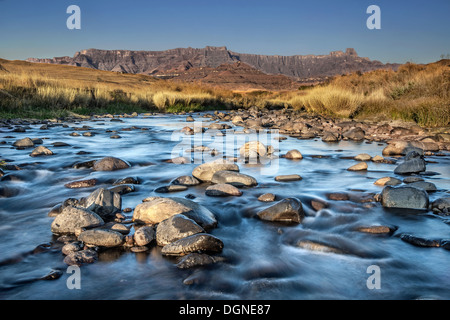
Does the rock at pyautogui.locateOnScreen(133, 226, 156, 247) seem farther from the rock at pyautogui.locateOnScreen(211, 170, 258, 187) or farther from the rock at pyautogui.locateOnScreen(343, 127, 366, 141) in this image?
the rock at pyautogui.locateOnScreen(343, 127, 366, 141)

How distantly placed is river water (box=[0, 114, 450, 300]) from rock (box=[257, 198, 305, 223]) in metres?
0.08

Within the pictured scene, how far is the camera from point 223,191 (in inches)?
164

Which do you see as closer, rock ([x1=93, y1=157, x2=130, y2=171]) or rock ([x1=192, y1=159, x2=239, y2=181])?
rock ([x1=192, y1=159, x2=239, y2=181])

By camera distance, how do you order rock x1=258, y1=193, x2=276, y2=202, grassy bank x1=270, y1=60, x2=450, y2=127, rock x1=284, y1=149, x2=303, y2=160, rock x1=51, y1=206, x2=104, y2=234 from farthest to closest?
grassy bank x1=270, y1=60, x2=450, y2=127, rock x1=284, y1=149, x2=303, y2=160, rock x1=258, y1=193, x2=276, y2=202, rock x1=51, y1=206, x2=104, y2=234

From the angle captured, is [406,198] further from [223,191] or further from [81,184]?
[81,184]

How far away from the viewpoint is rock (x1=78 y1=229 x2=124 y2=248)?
2.75 meters

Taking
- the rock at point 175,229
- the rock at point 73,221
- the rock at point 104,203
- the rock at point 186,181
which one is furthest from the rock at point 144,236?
the rock at point 186,181

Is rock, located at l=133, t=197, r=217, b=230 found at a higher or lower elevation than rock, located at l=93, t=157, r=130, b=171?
lower

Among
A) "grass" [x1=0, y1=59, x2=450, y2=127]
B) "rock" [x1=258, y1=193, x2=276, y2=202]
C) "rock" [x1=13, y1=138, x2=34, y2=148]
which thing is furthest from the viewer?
"grass" [x1=0, y1=59, x2=450, y2=127]

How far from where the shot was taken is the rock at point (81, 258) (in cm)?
249

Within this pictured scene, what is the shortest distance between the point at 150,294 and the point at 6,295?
0.84m

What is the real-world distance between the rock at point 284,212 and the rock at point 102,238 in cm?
140

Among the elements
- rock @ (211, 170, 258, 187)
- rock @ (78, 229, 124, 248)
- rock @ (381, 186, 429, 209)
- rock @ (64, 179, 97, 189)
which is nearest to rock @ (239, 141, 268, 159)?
rock @ (211, 170, 258, 187)

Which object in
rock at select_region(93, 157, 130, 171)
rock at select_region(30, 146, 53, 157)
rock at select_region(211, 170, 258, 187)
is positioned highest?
rock at select_region(30, 146, 53, 157)
